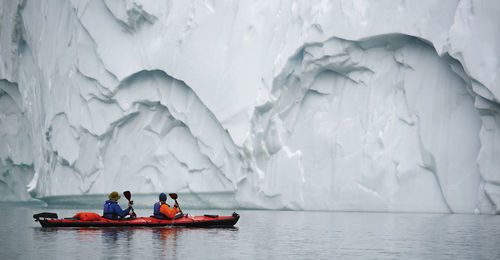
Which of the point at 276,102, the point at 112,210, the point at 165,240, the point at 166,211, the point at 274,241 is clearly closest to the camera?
the point at 274,241

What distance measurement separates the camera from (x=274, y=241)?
10.1 meters

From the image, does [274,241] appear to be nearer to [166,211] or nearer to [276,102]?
[166,211]

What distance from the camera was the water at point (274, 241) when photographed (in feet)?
27.3

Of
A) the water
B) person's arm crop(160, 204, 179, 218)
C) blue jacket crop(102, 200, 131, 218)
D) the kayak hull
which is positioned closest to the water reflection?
the water

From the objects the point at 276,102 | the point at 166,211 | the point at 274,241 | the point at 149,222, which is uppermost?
the point at 276,102

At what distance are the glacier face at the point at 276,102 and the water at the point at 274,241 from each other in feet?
12.4

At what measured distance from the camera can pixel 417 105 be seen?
17.9 metres

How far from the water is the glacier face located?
3790mm

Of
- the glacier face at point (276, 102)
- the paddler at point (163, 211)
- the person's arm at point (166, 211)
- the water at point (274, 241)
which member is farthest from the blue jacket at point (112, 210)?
the glacier face at point (276, 102)

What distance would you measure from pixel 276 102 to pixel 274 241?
9593mm

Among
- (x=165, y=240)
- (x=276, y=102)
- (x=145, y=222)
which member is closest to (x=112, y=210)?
(x=145, y=222)

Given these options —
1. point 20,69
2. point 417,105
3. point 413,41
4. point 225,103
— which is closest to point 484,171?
point 417,105

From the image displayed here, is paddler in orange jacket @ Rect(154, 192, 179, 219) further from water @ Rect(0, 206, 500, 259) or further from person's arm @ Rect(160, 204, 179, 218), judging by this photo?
water @ Rect(0, 206, 500, 259)

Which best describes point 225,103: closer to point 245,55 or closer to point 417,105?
point 245,55
